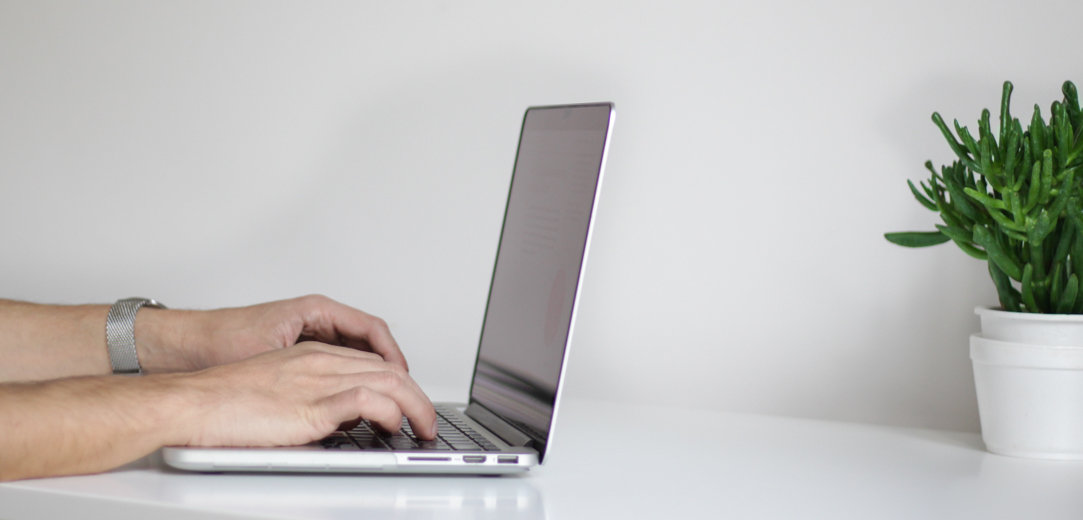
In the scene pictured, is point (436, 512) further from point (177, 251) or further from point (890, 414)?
point (177, 251)

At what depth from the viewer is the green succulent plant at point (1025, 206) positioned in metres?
0.87

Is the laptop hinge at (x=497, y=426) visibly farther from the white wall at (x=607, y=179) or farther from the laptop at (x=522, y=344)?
the white wall at (x=607, y=179)

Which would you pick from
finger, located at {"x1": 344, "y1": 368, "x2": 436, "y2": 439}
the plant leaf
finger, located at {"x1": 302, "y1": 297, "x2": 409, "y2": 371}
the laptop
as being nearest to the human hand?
finger, located at {"x1": 302, "y1": 297, "x2": 409, "y2": 371}

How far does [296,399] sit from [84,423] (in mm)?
149

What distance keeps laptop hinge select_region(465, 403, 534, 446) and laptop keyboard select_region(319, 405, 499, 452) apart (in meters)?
0.02

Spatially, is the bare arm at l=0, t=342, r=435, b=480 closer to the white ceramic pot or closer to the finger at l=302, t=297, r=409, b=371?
the finger at l=302, t=297, r=409, b=371

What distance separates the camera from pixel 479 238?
1327mm

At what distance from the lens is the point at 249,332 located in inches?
41.4

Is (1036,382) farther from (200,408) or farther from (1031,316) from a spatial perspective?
(200,408)

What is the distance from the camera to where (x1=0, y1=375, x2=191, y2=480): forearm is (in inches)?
26.4

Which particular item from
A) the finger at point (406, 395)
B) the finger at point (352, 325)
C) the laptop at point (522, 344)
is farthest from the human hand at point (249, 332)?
the finger at point (406, 395)

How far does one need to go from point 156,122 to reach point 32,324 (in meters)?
0.50

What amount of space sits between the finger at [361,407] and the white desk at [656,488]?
0.16 feet

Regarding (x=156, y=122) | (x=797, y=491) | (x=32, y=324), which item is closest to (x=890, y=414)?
(x=797, y=491)
